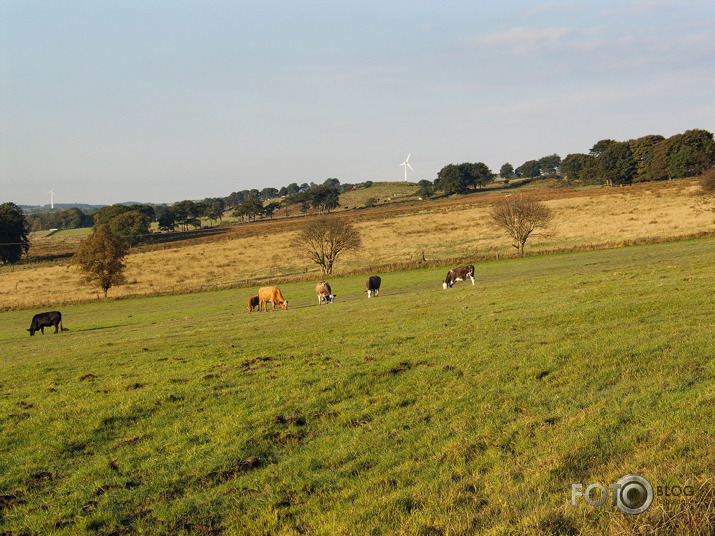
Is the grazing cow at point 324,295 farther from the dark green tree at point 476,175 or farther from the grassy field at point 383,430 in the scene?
the dark green tree at point 476,175

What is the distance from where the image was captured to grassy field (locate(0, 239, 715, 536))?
22.3 feet

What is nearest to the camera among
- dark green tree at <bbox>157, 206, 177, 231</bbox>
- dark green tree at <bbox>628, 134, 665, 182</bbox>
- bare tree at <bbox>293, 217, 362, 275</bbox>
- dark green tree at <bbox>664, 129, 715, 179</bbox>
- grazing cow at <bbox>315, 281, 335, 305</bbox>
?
grazing cow at <bbox>315, 281, 335, 305</bbox>

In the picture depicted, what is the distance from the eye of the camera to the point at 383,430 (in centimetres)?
966

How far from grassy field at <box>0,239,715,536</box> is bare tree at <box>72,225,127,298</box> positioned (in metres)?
51.3

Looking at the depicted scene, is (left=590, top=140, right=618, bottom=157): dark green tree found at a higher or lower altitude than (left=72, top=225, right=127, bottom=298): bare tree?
higher

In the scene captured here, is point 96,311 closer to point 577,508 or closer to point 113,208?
point 577,508

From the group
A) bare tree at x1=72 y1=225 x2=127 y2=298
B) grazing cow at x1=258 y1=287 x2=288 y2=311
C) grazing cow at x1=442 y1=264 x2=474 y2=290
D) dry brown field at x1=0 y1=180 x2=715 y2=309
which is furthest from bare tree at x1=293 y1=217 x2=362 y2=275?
grazing cow at x1=442 y1=264 x2=474 y2=290

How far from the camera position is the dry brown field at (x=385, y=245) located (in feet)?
216

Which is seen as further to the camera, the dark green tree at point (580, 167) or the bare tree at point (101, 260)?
the dark green tree at point (580, 167)

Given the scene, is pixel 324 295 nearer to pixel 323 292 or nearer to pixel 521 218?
pixel 323 292

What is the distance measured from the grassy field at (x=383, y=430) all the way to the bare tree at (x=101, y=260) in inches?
2021

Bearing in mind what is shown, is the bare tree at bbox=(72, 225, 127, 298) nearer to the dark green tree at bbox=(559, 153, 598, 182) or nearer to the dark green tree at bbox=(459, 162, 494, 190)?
the dark green tree at bbox=(559, 153, 598, 182)

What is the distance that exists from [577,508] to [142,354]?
54.4 feet

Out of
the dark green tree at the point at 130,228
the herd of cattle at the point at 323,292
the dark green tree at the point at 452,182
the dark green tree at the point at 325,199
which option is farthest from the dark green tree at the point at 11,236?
the dark green tree at the point at 452,182
